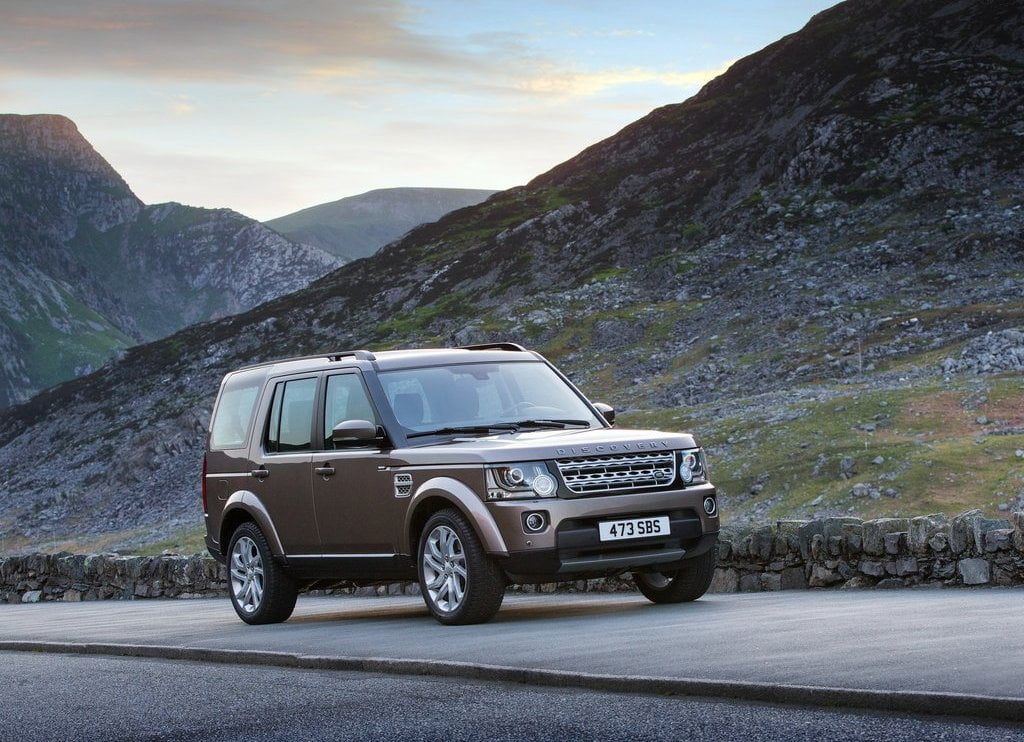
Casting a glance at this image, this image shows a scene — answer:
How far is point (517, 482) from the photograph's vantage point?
12250 mm

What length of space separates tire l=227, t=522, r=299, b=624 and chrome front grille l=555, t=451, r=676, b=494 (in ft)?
12.4

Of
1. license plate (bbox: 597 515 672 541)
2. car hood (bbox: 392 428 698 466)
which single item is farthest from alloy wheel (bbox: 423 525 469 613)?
license plate (bbox: 597 515 672 541)

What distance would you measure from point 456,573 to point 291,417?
9.81 feet

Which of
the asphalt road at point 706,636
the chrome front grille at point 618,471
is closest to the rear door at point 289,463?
the asphalt road at point 706,636

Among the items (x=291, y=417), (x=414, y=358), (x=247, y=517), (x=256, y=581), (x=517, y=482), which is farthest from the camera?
(x=247, y=517)

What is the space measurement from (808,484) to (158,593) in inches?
1517

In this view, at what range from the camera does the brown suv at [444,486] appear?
12312 millimetres

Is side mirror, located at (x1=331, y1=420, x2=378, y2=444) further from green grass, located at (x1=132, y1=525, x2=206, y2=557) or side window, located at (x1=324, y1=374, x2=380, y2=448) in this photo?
green grass, located at (x1=132, y1=525, x2=206, y2=557)

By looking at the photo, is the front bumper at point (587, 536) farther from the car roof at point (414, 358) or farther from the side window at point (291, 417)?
the side window at point (291, 417)

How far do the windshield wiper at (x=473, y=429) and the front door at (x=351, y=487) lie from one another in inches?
14.4

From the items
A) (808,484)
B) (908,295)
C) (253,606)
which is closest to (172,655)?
(253,606)

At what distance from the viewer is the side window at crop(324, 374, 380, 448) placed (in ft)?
45.0

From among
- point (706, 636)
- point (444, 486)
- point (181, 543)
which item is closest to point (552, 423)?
point (444, 486)

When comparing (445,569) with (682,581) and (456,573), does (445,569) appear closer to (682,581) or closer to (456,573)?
(456,573)
